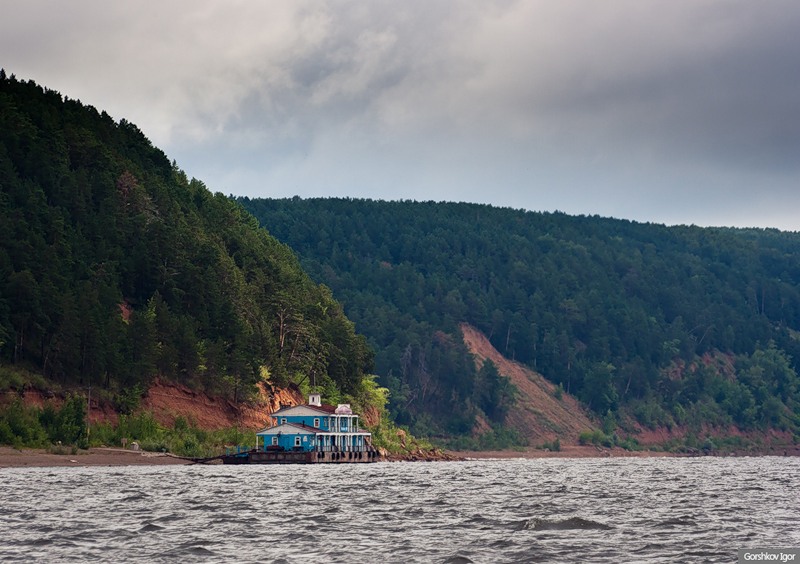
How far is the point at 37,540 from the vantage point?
52594 mm

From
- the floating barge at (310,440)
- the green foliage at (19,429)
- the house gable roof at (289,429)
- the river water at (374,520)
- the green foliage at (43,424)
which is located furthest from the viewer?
the house gable roof at (289,429)

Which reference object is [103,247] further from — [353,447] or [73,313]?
[353,447]

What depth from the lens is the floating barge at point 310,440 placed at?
13925 centimetres

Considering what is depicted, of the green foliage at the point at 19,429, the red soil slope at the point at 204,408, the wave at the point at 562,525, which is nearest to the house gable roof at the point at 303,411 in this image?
the red soil slope at the point at 204,408

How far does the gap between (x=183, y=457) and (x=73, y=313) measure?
19708 millimetres

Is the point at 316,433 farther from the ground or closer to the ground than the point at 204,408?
closer to the ground

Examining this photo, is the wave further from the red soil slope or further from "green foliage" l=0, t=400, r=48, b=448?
the red soil slope

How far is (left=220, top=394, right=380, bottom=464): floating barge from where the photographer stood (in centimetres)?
13925

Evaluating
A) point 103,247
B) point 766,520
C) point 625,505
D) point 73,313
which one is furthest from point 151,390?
point 766,520

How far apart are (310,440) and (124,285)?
32.3 meters

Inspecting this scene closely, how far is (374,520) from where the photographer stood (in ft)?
210

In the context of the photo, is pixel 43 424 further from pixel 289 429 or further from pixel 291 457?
pixel 289 429

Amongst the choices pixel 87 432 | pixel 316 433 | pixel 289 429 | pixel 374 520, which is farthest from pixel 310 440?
pixel 374 520

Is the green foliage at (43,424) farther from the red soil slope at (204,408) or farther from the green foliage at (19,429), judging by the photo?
the red soil slope at (204,408)
